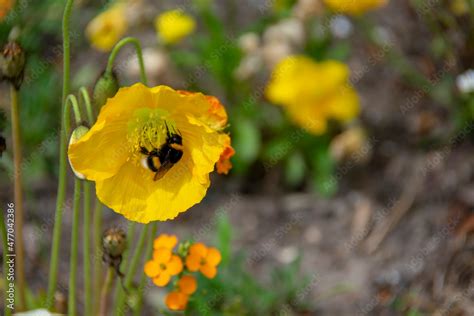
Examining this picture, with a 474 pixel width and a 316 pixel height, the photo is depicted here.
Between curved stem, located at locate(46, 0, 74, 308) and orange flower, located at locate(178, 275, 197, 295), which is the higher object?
curved stem, located at locate(46, 0, 74, 308)

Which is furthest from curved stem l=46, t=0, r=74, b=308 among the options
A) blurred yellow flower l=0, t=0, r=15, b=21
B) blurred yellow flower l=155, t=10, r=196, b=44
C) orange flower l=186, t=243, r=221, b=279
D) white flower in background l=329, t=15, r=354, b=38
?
white flower in background l=329, t=15, r=354, b=38

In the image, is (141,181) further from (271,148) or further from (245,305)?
(271,148)

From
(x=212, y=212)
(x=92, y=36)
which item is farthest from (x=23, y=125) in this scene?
(x=212, y=212)

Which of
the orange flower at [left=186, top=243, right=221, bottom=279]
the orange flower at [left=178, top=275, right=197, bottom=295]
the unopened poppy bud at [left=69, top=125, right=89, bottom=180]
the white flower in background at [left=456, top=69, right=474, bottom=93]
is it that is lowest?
the orange flower at [left=178, top=275, right=197, bottom=295]

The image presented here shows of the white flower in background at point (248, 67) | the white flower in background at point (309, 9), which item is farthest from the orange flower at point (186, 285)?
the white flower in background at point (309, 9)

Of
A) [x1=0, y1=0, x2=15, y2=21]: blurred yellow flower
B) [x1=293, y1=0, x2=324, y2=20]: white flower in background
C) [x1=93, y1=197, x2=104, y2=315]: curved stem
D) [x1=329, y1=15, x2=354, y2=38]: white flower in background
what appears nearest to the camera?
[x1=93, y1=197, x2=104, y2=315]: curved stem

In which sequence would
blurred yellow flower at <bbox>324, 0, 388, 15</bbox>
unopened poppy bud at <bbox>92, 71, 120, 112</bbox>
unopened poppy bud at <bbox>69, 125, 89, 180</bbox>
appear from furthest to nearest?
blurred yellow flower at <bbox>324, 0, 388, 15</bbox>, unopened poppy bud at <bbox>92, 71, 120, 112</bbox>, unopened poppy bud at <bbox>69, 125, 89, 180</bbox>

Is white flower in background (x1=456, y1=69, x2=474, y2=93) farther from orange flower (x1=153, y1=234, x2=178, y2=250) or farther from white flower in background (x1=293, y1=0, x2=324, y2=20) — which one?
orange flower (x1=153, y1=234, x2=178, y2=250)
